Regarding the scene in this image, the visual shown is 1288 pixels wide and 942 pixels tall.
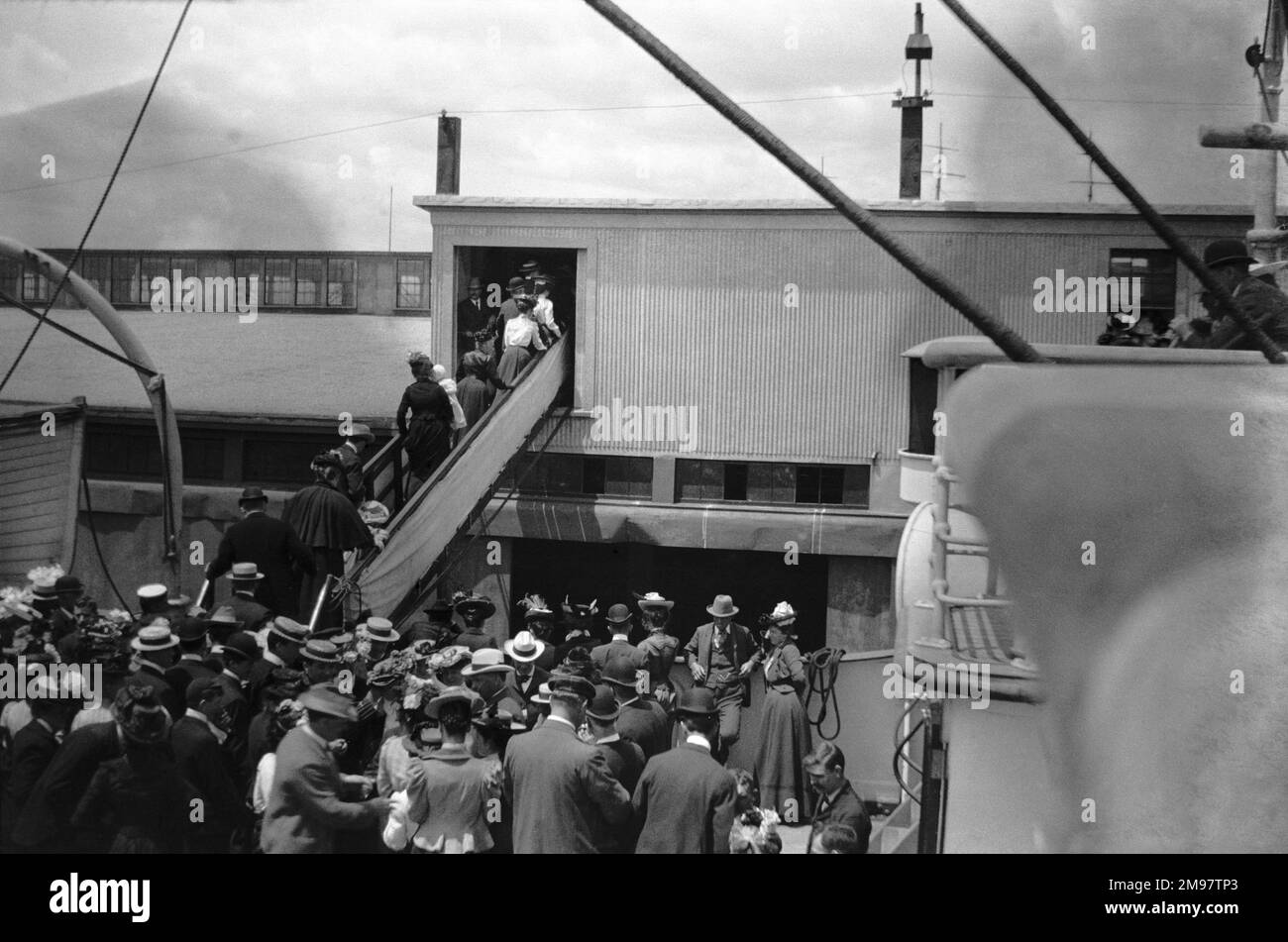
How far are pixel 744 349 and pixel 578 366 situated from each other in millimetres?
687

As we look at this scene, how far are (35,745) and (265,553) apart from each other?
1.10 metres

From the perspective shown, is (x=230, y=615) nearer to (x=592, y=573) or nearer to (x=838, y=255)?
(x=592, y=573)

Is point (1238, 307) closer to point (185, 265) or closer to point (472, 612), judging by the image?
point (472, 612)

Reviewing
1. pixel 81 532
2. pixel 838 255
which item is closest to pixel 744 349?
pixel 838 255

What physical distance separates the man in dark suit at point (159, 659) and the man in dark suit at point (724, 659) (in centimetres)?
192

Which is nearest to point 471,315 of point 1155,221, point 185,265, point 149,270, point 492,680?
point 185,265

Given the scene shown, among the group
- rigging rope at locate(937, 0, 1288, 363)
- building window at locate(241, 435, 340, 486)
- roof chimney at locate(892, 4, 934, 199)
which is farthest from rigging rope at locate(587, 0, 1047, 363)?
building window at locate(241, 435, 340, 486)

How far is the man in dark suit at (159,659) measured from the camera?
3.27 metres

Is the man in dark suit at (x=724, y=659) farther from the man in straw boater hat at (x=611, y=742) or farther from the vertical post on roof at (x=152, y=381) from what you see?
the vertical post on roof at (x=152, y=381)

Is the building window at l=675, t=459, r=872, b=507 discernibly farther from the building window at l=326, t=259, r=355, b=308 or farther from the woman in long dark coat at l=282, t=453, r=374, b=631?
the building window at l=326, t=259, r=355, b=308

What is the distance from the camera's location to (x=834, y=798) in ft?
11.1

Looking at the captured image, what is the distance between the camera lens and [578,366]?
4836mm

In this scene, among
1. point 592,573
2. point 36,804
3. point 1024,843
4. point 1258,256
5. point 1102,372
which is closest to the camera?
point 1102,372

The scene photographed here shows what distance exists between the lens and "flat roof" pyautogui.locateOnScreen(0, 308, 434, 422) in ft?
16.1
